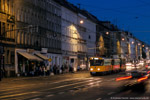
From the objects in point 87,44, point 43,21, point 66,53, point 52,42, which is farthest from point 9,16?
point 87,44

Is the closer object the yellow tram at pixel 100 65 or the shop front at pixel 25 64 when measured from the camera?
the shop front at pixel 25 64

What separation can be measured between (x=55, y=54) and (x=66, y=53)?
7265mm

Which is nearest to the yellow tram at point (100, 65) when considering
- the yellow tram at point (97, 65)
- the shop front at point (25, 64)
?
the yellow tram at point (97, 65)

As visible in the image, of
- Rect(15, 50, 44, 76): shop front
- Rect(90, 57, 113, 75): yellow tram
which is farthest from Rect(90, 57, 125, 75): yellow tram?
Rect(15, 50, 44, 76): shop front

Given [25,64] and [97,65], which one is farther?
[97,65]

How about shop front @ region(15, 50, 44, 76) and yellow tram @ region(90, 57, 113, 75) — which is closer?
shop front @ region(15, 50, 44, 76)

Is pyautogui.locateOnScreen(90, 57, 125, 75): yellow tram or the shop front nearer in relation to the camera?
the shop front

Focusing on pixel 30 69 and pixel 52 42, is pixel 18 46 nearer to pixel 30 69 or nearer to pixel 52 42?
pixel 30 69

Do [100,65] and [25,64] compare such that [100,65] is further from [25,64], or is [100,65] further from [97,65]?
[25,64]

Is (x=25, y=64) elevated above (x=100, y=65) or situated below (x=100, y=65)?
above

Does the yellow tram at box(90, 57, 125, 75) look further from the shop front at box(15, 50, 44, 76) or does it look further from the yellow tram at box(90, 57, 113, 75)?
the shop front at box(15, 50, 44, 76)

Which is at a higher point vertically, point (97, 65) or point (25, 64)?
point (25, 64)

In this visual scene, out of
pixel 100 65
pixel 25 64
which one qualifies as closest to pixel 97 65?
pixel 100 65

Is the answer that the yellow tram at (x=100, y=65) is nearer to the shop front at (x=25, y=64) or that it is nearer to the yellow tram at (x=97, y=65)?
the yellow tram at (x=97, y=65)
